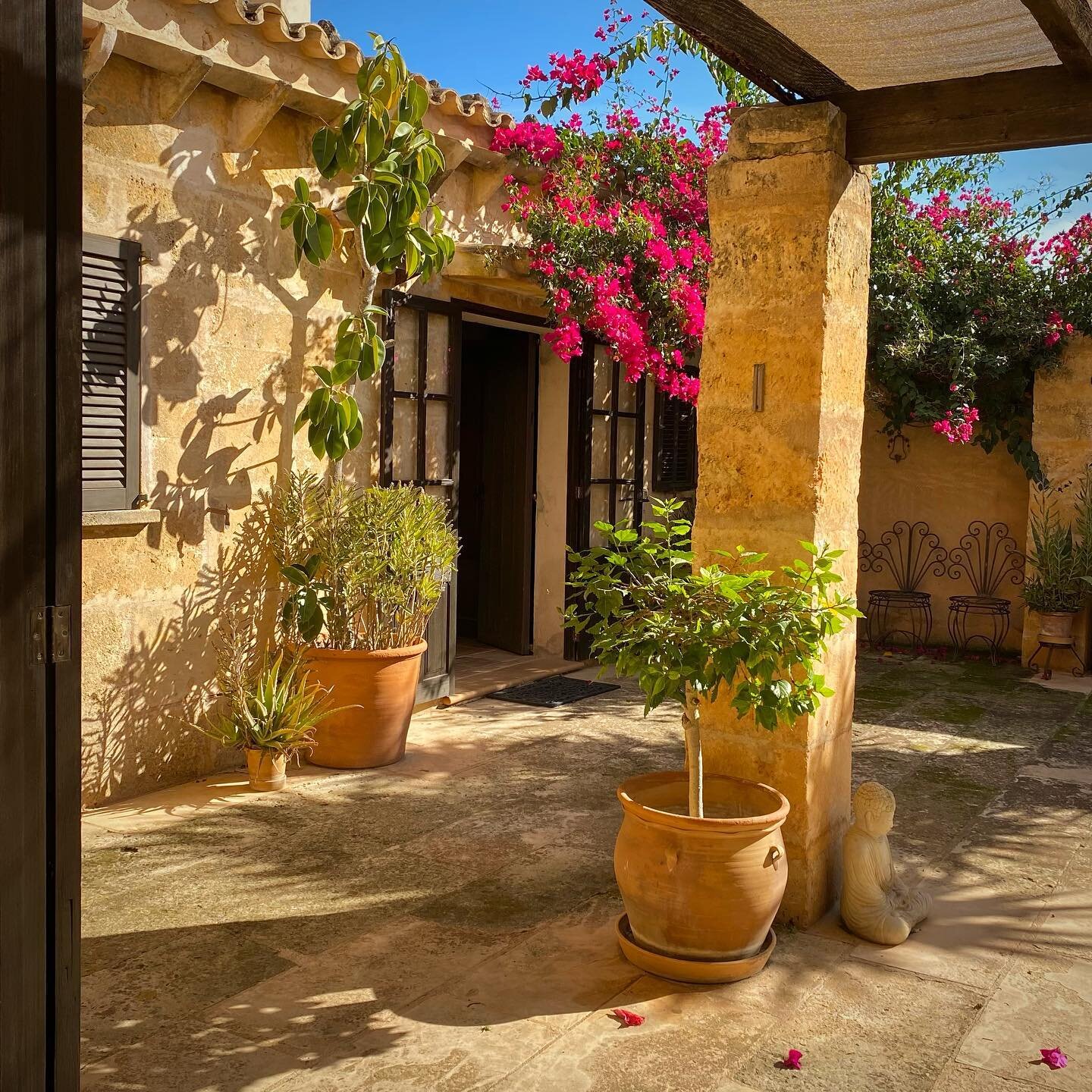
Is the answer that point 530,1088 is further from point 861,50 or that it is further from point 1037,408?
point 1037,408

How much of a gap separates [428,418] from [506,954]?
3645 millimetres

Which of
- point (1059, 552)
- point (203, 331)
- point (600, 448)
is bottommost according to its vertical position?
point (1059, 552)

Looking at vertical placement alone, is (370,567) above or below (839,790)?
above

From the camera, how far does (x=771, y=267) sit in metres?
3.67

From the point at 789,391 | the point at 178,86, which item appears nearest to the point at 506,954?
the point at 789,391

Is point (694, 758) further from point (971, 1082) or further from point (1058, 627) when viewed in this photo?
point (1058, 627)

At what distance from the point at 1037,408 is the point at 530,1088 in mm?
7368

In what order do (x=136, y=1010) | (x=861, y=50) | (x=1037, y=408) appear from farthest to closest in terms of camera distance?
1. (x=1037, y=408)
2. (x=861, y=50)
3. (x=136, y=1010)

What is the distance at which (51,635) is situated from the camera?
1901 mm

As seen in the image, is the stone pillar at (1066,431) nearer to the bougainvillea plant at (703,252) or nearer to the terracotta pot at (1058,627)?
the bougainvillea plant at (703,252)

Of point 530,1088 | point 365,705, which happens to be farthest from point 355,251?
point 530,1088

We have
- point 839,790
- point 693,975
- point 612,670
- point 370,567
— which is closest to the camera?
point 693,975

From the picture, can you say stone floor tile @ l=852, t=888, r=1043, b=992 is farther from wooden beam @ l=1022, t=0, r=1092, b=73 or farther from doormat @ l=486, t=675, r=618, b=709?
doormat @ l=486, t=675, r=618, b=709

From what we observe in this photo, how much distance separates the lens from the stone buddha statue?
352cm
